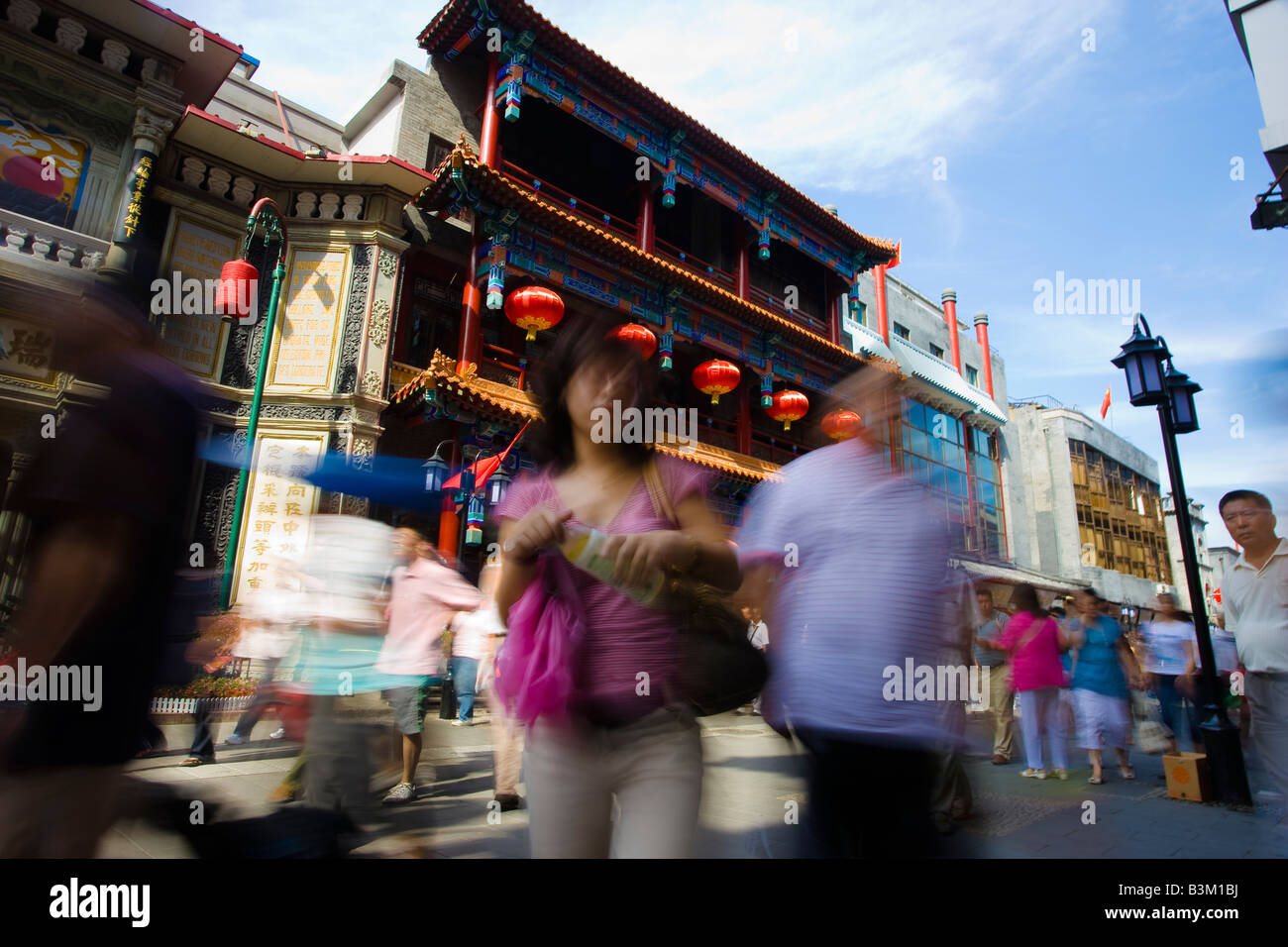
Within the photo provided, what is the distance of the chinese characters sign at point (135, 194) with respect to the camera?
872 cm

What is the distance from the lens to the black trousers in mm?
1709

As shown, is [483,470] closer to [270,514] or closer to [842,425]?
[270,514]

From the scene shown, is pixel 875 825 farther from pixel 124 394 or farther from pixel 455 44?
pixel 455 44

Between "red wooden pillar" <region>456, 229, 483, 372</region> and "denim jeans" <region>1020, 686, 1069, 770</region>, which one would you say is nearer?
"denim jeans" <region>1020, 686, 1069, 770</region>

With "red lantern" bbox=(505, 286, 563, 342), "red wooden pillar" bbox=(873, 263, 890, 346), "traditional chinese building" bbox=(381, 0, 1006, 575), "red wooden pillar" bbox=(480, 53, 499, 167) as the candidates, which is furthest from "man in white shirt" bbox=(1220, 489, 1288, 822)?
"red wooden pillar" bbox=(873, 263, 890, 346)

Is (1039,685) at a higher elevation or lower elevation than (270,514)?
lower

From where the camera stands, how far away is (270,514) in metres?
9.30

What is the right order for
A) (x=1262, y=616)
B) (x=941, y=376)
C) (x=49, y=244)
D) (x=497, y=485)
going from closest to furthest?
1. (x=1262, y=616)
2. (x=49, y=244)
3. (x=497, y=485)
4. (x=941, y=376)

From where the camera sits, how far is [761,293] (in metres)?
15.6

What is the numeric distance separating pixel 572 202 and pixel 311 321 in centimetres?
507

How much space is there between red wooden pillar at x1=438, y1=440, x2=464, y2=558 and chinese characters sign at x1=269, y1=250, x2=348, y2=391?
2.13 meters

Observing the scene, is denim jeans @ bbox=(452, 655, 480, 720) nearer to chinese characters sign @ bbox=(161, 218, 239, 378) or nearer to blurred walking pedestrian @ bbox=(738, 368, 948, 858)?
blurred walking pedestrian @ bbox=(738, 368, 948, 858)

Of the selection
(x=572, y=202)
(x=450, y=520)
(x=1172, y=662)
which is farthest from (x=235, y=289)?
(x=1172, y=662)
